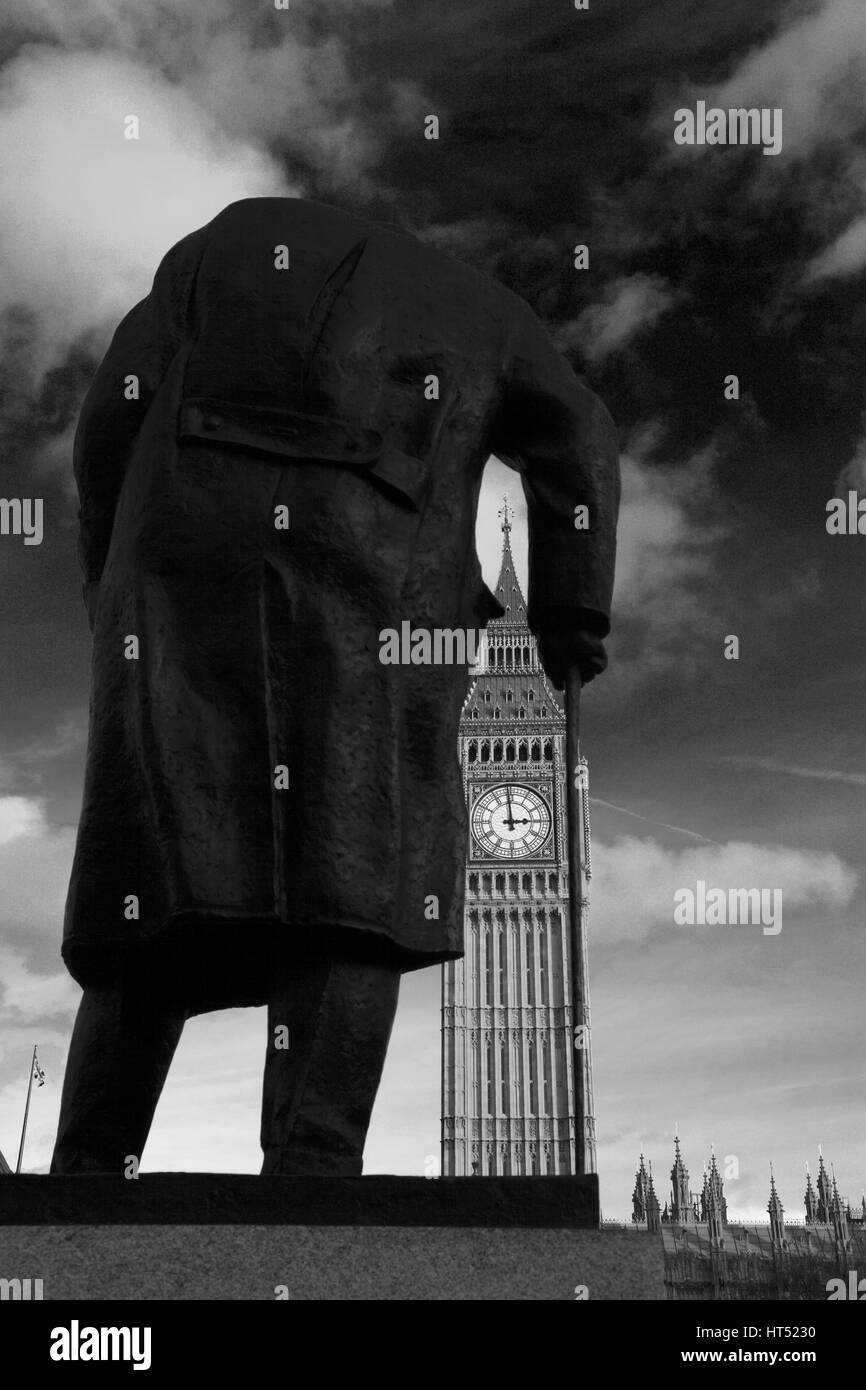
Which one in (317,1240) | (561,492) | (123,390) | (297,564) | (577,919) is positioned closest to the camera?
(317,1240)

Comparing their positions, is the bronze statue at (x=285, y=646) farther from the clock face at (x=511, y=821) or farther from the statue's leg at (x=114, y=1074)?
the clock face at (x=511, y=821)

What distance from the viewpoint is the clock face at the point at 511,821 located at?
60.1 m

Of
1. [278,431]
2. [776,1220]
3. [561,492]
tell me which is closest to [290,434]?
[278,431]

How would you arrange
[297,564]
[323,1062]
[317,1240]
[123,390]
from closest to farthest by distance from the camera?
[317,1240], [323,1062], [297,564], [123,390]

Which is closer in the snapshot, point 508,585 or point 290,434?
point 290,434

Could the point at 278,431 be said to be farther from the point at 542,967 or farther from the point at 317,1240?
the point at 542,967

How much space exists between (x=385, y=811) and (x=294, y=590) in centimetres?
56

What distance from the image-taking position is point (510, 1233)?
2.97m

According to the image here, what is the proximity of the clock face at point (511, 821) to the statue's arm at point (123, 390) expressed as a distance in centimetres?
5596

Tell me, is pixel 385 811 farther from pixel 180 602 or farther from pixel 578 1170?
pixel 578 1170

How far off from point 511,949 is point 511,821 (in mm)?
5169

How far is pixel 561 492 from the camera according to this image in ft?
13.3

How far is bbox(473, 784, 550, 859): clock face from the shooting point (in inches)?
2367
